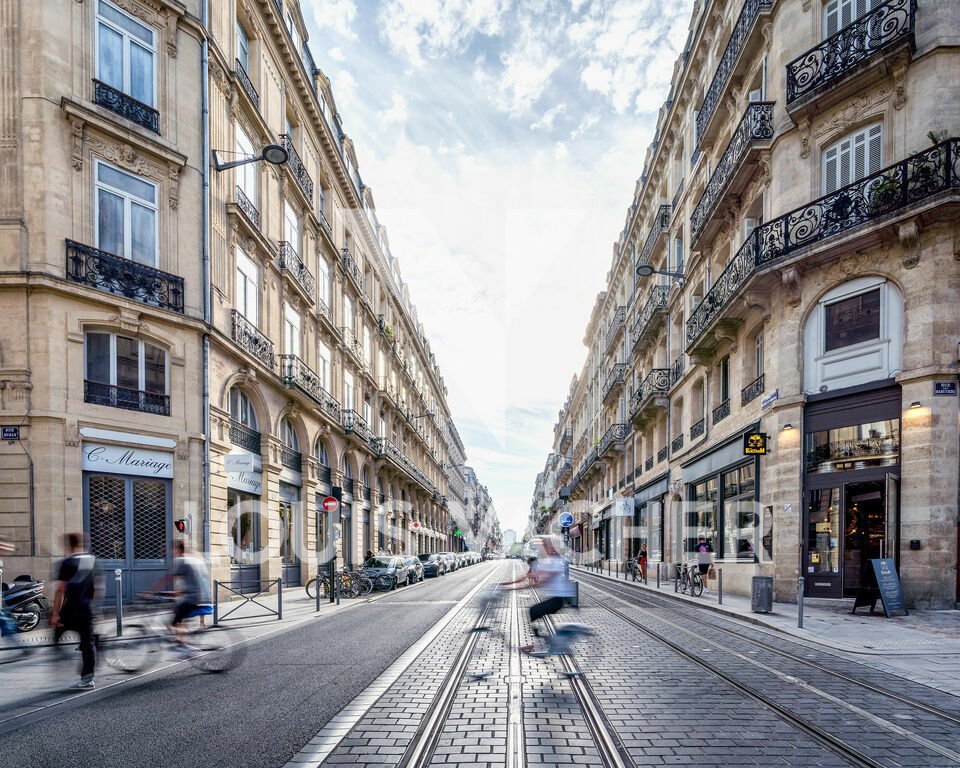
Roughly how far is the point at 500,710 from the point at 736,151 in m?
17.3

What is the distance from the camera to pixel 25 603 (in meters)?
11.4

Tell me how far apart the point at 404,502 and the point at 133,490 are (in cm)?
3361

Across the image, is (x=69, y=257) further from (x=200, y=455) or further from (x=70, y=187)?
(x=200, y=455)

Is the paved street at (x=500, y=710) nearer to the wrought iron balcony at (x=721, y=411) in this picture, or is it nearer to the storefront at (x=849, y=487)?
the storefront at (x=849, y=487)

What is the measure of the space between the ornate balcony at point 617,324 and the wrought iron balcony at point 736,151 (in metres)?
17.3

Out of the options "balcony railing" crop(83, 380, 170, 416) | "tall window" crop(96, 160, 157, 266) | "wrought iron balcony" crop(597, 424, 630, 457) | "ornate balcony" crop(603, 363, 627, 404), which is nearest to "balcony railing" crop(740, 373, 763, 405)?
"balcony railing" crop(83, 380, 170, 416)

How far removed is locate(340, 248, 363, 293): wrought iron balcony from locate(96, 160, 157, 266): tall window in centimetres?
1452

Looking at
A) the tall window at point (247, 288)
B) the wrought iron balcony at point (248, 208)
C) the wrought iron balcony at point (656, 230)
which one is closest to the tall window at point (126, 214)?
the wrought iron balcony at point (248, 208)

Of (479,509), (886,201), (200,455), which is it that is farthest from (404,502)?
(479,509)

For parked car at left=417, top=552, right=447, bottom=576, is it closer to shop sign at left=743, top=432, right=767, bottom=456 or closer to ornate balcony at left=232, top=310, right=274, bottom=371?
ornate balcony at left=232, top=310, right=274, bottom=371

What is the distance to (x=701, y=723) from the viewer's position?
17.5ft

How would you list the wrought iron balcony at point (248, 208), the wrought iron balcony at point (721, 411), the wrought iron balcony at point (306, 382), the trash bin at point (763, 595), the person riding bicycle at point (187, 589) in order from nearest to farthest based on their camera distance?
1. the person riding bicycle at point (187, 589)
2. the trash bin at point (763, 595)
3. the wrought iron balcony at point (248, 208)
4. the wrought iron balcony at point (721, 411)
5. the wrought iron balcony at point (306, 382)

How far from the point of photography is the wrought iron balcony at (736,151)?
54.4ft

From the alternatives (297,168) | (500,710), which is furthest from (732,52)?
(500,710)
